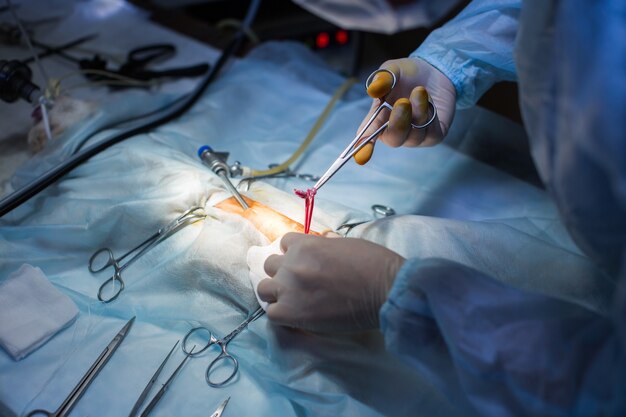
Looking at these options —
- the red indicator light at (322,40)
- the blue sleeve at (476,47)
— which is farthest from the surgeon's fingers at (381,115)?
the red indicator light at (322,40)

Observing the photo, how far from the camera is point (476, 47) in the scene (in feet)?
4.13

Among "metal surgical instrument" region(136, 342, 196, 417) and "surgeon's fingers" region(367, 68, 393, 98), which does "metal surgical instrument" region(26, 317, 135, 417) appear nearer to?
"metal surgical instrument" region(136, 342, 196, 417)

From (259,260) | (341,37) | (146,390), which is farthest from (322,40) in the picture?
(146,390)

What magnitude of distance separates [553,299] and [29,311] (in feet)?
3.33

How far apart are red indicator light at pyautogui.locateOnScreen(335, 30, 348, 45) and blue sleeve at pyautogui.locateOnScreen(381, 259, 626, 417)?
7.77 feet

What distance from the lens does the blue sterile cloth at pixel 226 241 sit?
3.12ft

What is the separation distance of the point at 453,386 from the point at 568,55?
534 mm

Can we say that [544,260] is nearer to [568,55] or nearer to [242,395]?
[568,55]

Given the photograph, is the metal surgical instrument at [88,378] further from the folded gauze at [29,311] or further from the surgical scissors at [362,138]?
the surgical scissors at [362,138]

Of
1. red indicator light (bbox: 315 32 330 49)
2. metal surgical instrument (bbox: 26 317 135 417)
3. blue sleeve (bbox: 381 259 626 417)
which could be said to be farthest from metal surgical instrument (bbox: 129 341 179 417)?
red indicator light (bbox: 315 32 330 49)

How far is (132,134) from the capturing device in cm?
141

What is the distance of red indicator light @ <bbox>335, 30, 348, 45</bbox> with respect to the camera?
114 inches

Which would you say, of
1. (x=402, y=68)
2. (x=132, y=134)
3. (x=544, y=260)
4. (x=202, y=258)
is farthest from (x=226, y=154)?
(x=544, y=260)

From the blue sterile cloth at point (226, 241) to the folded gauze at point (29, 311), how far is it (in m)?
0.03
